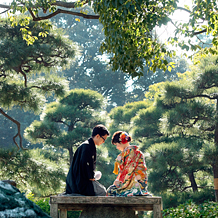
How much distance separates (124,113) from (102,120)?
1.65 m

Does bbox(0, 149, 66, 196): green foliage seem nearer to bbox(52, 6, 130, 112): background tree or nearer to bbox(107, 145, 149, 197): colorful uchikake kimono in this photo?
bbox(107, 145, 149, 197): colorful uchikake kimono

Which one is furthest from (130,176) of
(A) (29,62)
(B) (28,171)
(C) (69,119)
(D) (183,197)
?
(C) (69,119)

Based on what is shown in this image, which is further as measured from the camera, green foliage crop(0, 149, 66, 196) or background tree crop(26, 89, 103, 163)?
background tree crop(26, 89, 103, 163)

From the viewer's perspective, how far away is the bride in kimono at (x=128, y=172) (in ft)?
9.09

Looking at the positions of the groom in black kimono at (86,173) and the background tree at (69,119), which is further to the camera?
the background tree at (69,119)

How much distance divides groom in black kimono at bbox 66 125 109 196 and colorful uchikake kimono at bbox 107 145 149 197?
14 centimetres

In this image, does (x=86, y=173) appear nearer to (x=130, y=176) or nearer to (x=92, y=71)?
(x=130, y=176)

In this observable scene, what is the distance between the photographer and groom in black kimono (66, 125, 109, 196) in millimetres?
2736

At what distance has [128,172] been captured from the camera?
2867mm

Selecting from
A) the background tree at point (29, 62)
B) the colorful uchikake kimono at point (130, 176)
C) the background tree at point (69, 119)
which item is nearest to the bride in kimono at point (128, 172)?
the colorful uchikake kimono at point (130, 176)

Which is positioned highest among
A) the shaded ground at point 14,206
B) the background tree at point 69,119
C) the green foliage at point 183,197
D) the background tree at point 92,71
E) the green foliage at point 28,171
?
the background tree at point 92,71

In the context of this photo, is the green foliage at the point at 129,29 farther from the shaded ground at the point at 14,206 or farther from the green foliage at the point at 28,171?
the green foliage at the point at 28,171

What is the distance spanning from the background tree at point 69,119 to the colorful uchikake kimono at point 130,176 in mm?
4543

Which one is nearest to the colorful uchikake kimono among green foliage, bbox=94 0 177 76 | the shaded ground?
green foliage, bbox=94 0 177 76
